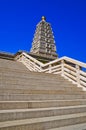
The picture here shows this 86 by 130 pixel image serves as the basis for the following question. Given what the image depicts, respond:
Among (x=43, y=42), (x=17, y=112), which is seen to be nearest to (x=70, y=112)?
(x=17, y=112)

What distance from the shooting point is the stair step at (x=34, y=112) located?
3290 mm

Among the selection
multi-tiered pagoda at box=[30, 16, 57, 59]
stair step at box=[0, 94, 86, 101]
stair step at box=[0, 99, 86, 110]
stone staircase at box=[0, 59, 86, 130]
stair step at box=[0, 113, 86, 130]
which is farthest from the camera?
multi-tiered pagoda at box=[30, 16, 57, 59]

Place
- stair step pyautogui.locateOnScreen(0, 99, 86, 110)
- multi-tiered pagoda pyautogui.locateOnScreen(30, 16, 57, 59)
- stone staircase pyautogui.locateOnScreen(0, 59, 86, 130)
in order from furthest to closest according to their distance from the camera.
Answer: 1. multi-tiered pagoda pyautogui.locateOnScreen(30, 16, 57, 59)
2. stair step pyautogui.locateOnScreen(0, 99, 86, 110)
3. stone staircase pyautogui.locateOnScreen(0, 59, 86, 130)

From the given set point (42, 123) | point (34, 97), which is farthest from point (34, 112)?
point (34, 97)

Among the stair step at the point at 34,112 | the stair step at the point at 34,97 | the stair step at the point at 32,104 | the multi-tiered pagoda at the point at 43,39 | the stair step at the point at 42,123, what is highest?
the multi-tiered pagoda at the point at 43,39

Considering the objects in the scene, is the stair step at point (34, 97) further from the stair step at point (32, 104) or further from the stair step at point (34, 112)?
the stair step at point (34, 112)

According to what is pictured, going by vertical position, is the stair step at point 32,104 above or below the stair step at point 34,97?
below

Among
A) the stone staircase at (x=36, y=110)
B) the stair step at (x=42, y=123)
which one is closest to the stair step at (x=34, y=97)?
the stone staircase at (x=36, y=110)

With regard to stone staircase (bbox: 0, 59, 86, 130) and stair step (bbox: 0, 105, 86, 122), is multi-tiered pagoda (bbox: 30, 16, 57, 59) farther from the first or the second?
stair step (bbox: 0, 105, 86, 122)

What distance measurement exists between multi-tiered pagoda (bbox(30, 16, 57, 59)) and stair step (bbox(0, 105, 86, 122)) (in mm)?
34632

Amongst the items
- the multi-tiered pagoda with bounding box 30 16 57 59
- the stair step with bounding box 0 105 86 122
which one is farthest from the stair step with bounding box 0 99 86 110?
the multi-tiered pagoda with bounding box 30 16 57 59

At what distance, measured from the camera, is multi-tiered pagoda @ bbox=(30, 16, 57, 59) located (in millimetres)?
40856

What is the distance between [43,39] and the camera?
Answer: 146 ft

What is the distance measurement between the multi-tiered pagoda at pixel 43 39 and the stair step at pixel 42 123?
35.0 m
